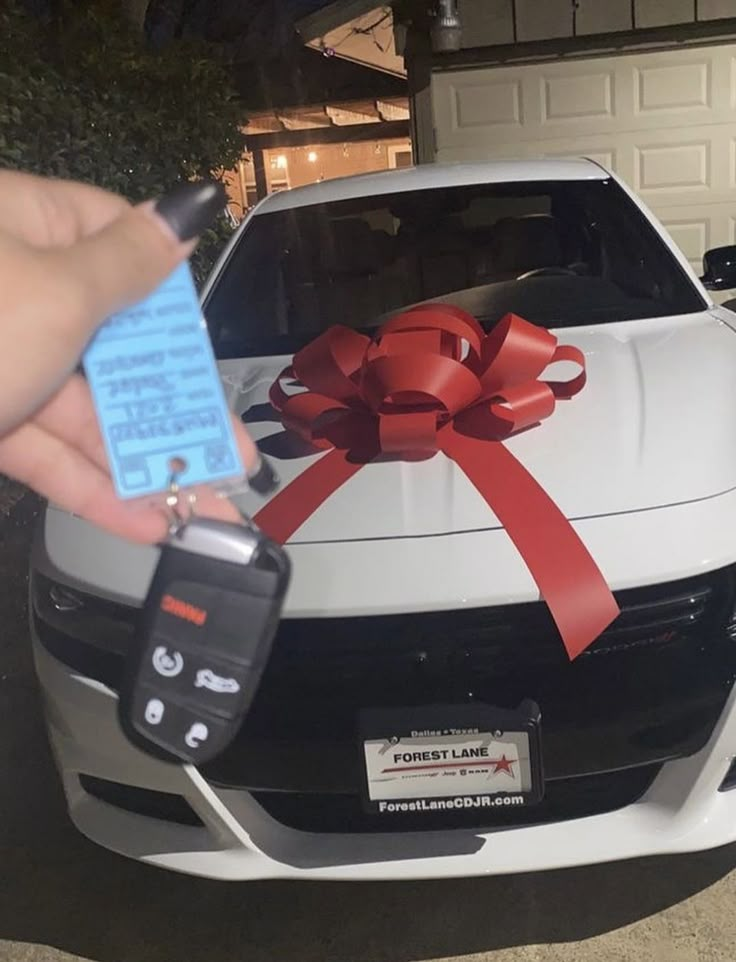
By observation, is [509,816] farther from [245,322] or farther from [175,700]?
[245,322]

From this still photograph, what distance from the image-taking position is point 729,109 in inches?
266

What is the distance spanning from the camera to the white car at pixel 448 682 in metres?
1.61

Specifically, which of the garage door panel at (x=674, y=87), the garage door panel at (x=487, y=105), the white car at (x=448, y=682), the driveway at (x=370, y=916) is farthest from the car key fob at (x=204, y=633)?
the garage door panel at (x=674, y=87)

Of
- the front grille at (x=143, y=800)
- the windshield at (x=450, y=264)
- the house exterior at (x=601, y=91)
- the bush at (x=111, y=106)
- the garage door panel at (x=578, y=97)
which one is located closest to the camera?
the front grille at (x=143, y=800)

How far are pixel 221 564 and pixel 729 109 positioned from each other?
6827mm

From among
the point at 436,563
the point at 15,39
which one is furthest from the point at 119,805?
the point at 15,39

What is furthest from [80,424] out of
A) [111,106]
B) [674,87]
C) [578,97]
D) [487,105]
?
[674,87]

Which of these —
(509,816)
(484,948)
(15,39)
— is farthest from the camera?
(15,39)

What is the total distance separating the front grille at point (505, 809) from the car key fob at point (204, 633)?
825mm

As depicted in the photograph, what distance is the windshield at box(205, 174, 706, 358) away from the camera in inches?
105

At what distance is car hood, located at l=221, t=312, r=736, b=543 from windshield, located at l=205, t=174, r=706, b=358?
1.34 ft

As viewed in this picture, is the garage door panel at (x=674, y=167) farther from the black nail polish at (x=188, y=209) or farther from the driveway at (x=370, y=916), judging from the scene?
the black nail polish at (x=188, y=209)

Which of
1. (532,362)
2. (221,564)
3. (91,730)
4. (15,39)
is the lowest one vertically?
(91,730)

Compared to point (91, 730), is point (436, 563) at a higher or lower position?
higher
